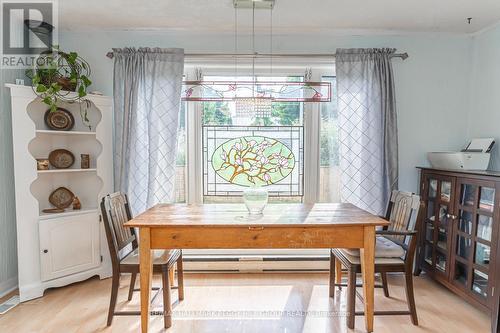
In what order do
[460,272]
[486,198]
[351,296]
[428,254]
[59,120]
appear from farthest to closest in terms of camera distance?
1. [428,254]
2. [59,120]
3. [460,272]
4. [486,198]
5. [351,296]

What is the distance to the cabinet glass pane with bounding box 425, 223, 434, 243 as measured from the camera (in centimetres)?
274

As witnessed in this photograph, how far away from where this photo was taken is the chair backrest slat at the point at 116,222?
1.98 metres

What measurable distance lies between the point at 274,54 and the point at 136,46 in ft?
4.42

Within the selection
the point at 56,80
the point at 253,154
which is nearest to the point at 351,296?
the point at 253,154

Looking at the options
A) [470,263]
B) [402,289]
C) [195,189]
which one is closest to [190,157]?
[195,189]

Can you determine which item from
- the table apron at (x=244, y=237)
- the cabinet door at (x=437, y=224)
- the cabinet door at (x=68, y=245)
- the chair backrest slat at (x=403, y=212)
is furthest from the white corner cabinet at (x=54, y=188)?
the cabinet door at (x=437, y=224)

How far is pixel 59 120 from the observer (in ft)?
8.85

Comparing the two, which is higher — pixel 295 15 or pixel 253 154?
pixel 295 15

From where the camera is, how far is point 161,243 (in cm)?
187

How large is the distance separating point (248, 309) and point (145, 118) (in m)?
1.91

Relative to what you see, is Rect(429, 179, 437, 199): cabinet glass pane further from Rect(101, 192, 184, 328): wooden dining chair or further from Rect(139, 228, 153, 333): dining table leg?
Rect(139, 228, 153, 333): dining table leg

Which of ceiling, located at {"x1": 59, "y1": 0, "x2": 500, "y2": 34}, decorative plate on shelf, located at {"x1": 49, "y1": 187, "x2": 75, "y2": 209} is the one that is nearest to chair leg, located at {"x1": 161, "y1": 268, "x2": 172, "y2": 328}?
decorative plate on shelf, located at {"x1": 49, "y1": 187, "x2": 75, "y2": 209}

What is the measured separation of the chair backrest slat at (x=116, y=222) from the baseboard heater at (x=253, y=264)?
0.78m

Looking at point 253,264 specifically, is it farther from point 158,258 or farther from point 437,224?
point 437,224
